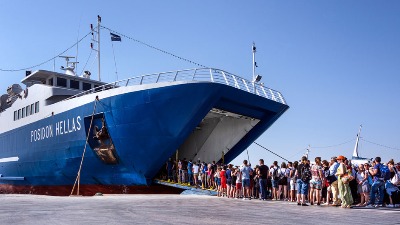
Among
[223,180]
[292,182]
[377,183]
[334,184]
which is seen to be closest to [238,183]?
[223,180]

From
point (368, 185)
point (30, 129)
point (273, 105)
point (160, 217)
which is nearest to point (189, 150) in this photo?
point (273, 105)

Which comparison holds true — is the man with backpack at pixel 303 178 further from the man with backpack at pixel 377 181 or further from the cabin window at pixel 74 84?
the cabin window at pixel 74 84

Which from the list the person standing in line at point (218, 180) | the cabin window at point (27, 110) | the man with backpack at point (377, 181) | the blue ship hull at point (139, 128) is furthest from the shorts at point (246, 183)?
the cabin window at point (27, 110)

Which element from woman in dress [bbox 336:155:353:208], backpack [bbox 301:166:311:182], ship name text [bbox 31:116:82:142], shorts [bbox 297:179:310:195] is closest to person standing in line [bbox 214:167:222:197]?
shorts [bbox 297:179:310:195]

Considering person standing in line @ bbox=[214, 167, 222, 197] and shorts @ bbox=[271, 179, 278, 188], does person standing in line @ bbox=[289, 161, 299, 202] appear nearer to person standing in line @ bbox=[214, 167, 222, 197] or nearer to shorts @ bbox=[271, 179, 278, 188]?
shorts @ bbox=[271, 179, 278, 188]

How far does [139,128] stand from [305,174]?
26.8 ft

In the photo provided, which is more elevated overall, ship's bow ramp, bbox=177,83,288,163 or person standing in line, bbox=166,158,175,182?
ship's bow ramp, bbox=177,83,288,163

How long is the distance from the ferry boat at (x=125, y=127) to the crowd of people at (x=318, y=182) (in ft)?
10.3

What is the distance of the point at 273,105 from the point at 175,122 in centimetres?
605

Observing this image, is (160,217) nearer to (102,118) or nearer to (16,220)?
(16,220)

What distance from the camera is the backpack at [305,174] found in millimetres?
13297

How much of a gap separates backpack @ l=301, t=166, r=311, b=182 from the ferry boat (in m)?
6.08

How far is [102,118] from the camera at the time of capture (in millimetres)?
19938

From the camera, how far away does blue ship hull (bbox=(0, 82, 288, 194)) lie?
18.2m
